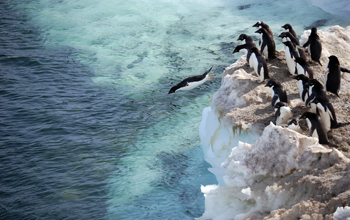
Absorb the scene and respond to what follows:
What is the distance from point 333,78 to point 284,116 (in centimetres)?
135

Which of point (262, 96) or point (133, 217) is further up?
point (262, 96)

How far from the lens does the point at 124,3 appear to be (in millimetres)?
16797

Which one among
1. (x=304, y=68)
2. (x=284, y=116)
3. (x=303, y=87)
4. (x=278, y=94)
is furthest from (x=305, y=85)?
(x=284, y=116)

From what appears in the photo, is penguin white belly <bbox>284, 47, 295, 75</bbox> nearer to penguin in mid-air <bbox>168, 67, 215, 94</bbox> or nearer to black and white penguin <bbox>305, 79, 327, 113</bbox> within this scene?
black and white penguin <bbox>305, 79, 327, 113</bbox>

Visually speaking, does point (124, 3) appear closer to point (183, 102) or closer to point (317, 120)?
point (183, 102)

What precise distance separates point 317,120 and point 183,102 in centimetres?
512

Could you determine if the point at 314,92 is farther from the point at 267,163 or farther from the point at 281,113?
the point at 267,163

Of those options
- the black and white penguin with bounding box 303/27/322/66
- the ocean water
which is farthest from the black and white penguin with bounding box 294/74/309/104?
→ the ocean water

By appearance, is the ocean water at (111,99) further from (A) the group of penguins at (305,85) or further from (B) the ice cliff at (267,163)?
(A) the group of penguins at (305,85)

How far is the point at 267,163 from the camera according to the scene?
13.7 ft

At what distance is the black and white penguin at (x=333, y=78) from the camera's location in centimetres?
568

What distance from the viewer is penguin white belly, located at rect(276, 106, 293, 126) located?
497cm

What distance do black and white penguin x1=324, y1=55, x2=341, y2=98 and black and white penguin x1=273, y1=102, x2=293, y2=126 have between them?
3.78 feet

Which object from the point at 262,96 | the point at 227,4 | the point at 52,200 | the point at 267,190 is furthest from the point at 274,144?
the point at 227,4
